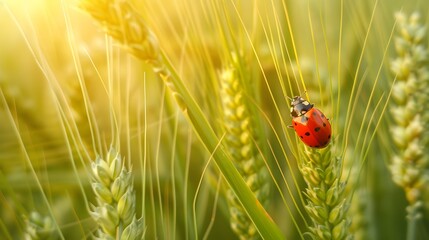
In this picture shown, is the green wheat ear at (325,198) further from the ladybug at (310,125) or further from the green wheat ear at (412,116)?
the green wheat ear at (412,116)

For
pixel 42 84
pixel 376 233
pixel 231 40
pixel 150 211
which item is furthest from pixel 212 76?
pixel 42 84

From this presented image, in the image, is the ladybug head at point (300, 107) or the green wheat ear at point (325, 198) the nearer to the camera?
the green wheat ear at point (325, 198)

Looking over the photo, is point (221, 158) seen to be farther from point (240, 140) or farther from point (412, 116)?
point (412, 116)

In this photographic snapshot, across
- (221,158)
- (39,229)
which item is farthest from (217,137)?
(39,229)

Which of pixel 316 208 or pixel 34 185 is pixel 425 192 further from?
pixel 34 185

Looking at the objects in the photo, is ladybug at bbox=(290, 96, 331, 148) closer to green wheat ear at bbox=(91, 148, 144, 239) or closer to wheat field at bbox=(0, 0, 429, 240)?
wheat field at bbox=(0, 0, 429, 240)

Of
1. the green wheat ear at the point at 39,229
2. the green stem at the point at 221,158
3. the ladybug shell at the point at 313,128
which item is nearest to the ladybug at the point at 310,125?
the ladybug shell at the point at 313,128
